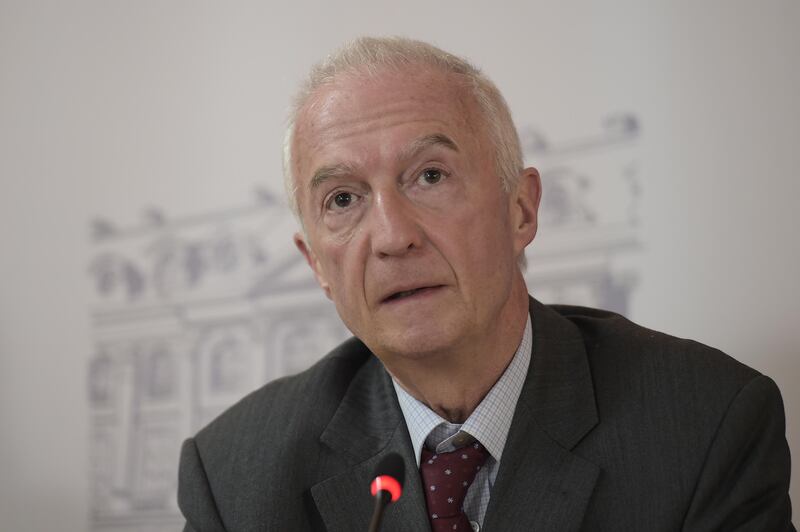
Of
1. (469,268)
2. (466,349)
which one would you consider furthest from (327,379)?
(469,268)

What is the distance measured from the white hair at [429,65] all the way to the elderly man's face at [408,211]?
0.03 metres

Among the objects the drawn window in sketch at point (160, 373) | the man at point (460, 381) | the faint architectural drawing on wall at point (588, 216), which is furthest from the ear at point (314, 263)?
the drawn window in sketch at point (160, 373)

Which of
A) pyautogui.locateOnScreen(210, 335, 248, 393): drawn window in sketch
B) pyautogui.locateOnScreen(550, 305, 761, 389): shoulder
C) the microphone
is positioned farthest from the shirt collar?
pyautogui.locateOnScreen(210, 335, 248, 393): drawn window in sketch

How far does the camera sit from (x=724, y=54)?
218 cm

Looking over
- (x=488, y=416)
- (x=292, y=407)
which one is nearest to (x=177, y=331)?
(x=292, y=407)

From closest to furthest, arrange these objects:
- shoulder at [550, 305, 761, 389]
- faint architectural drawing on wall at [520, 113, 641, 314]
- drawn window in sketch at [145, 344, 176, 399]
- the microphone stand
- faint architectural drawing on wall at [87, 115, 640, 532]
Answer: the microphone stand → shoulder at [550, 305, 761, 389] → faint architectural drawing on wall at [520, 113, 641, 314] → faint architectural drawing on wall at [87, 115, 640, 532] → drawn window in sketch at [145, 344, 176, 399]

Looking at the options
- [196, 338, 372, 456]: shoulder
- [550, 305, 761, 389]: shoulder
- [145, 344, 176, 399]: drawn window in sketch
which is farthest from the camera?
[145, 344, 176, 399]: drawn window in sketch

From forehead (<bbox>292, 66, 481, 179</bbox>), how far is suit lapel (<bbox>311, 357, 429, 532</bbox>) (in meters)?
0.61

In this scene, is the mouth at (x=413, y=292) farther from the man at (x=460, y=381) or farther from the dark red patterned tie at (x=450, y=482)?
the dark red patterned tie at (x=450, y=482)

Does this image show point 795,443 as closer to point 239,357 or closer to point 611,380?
point 611,380

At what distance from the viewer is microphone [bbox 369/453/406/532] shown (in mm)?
1438

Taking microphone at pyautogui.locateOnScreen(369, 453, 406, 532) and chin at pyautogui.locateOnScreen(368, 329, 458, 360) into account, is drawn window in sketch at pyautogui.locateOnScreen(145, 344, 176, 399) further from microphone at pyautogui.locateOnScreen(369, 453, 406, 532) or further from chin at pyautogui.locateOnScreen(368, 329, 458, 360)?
microphone at pyautogui.locateOnScreen(369, 453, 406, 532)

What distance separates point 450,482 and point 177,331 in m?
1.51

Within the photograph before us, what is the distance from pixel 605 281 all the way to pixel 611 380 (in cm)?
47
